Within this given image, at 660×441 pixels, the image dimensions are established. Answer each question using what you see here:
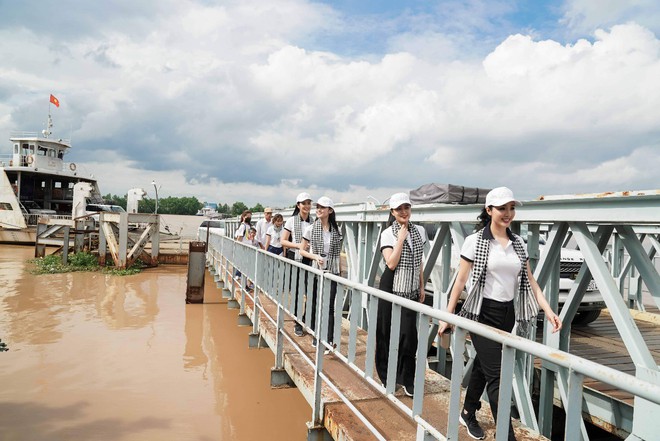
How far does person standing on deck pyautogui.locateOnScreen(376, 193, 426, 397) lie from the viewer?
10.6 feet

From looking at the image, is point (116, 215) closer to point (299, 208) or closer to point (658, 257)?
point (299, 208)

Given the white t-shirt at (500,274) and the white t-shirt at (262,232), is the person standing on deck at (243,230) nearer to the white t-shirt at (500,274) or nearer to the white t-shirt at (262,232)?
the white t-shirt at (262,232)

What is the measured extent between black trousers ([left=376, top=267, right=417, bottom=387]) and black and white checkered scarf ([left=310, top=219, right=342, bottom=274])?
3.82ft

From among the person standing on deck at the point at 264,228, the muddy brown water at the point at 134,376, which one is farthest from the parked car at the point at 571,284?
the person standing on deck at the point at 264,228

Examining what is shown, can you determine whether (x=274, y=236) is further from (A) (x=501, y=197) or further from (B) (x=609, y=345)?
(A) (x=501, y=197)

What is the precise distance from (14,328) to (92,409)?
4632 millimetres

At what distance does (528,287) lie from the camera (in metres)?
2.72

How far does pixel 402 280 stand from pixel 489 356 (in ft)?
3.43

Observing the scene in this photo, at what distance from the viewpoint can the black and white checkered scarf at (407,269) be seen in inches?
133

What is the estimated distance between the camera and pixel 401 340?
10.8 feet

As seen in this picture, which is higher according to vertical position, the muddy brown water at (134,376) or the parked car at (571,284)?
the parked car at (571,284)

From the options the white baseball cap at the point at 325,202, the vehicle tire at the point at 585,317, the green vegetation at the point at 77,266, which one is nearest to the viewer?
the white baseball cap at the point at 325,202

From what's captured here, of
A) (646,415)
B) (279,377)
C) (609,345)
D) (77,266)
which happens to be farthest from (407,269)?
(77,266)

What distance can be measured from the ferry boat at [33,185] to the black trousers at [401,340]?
2717cm
